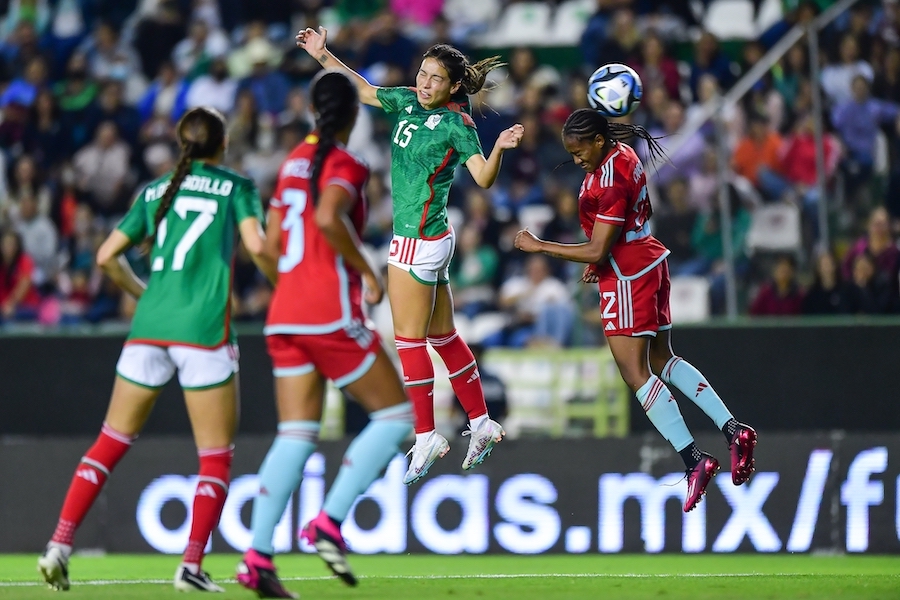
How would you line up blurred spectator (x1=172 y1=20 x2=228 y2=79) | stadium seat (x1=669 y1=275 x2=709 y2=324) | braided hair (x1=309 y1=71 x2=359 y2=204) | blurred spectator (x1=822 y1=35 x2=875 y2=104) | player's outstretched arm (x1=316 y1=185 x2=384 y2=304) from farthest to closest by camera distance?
1. blurred spectator (x1=172 y1=20 x2=228 y2=79)
2. blurred spectator (x1=822 y1=35 x2=875 y2=104)
3. stadium seat (x1=669 y1=275 x2=709 y2=324)
4. braided hair (x1=309 y1=71 x2=359 y2=204)
5. player's outstretched arm (x1=316 y1=185 x2=384 y2=304)

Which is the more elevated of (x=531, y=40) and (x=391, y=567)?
(x=531, y=40)

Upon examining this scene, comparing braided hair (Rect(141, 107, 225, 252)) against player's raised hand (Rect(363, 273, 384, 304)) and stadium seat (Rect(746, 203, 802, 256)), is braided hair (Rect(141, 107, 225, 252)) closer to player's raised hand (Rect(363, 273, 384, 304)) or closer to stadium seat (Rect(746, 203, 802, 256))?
player's raised hand (Rect(363, 273, 384, 304))

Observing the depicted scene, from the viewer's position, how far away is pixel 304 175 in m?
6.89

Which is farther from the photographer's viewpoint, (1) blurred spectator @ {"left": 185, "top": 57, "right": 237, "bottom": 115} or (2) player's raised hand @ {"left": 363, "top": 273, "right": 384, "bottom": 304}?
(1) blurred spectator @ {"left": 185, "top": 57, "right": 237, "bottom": 115}

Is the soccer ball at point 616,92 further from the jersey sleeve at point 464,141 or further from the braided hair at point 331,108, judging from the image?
the braided hair at point 331,108

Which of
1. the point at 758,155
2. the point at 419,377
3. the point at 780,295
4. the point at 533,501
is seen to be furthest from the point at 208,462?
the point at 758,155

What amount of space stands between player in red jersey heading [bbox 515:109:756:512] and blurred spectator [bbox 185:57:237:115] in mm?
9733

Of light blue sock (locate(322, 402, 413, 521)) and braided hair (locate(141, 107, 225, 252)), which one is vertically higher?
braided hair (locate(141, 107, 225, 252))

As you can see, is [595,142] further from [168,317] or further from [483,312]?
[483,312]

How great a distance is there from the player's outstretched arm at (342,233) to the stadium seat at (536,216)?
820 cm

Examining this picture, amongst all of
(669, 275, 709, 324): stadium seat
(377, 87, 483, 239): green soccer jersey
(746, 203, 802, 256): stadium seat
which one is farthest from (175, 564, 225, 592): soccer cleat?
(746, 203, 802, 256): stadium seat

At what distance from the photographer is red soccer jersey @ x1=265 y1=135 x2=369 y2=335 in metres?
6.77

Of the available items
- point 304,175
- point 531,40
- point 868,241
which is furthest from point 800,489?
point 531,40

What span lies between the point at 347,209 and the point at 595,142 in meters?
2.31
